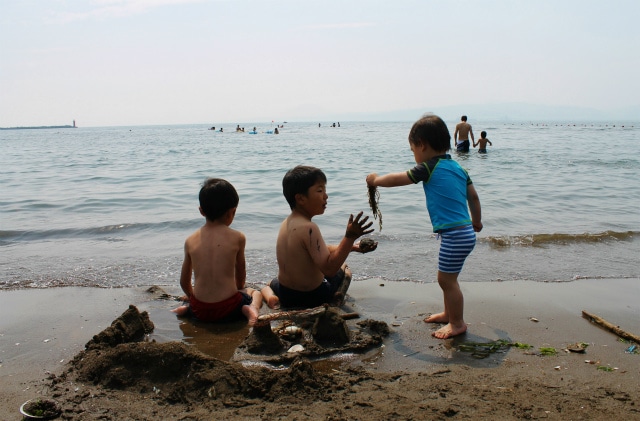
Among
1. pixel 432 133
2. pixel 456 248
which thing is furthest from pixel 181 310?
pixel 432 133

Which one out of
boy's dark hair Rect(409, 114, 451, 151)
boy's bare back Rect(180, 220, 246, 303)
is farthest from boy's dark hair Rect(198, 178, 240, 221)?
boy's dark hair Rect(409, 114, 451, 151)

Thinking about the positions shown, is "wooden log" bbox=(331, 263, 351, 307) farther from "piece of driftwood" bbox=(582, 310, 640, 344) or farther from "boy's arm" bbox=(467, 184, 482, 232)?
"piece of driftwood" bbox=(582, 310, 640, 344)

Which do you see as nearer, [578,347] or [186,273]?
[578,347]

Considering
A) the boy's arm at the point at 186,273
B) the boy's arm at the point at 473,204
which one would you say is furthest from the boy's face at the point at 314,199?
the boy's arm at the point at 473,204

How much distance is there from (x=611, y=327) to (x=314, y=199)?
2.33 metres

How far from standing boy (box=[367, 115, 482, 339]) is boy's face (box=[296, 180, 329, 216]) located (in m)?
0.45

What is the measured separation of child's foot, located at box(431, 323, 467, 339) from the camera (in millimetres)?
3586

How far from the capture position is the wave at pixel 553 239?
6676 millimetres

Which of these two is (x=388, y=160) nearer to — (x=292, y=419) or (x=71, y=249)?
(x=71, y=249)

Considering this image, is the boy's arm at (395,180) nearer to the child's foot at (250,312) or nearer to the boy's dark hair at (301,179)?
the boy's dark hair at (301,179)

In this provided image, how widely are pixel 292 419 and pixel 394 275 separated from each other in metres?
3.18

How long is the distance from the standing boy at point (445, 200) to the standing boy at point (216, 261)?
3.89 ft

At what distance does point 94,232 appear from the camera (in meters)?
7.69

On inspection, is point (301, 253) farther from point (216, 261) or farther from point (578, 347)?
point (578, 347)
